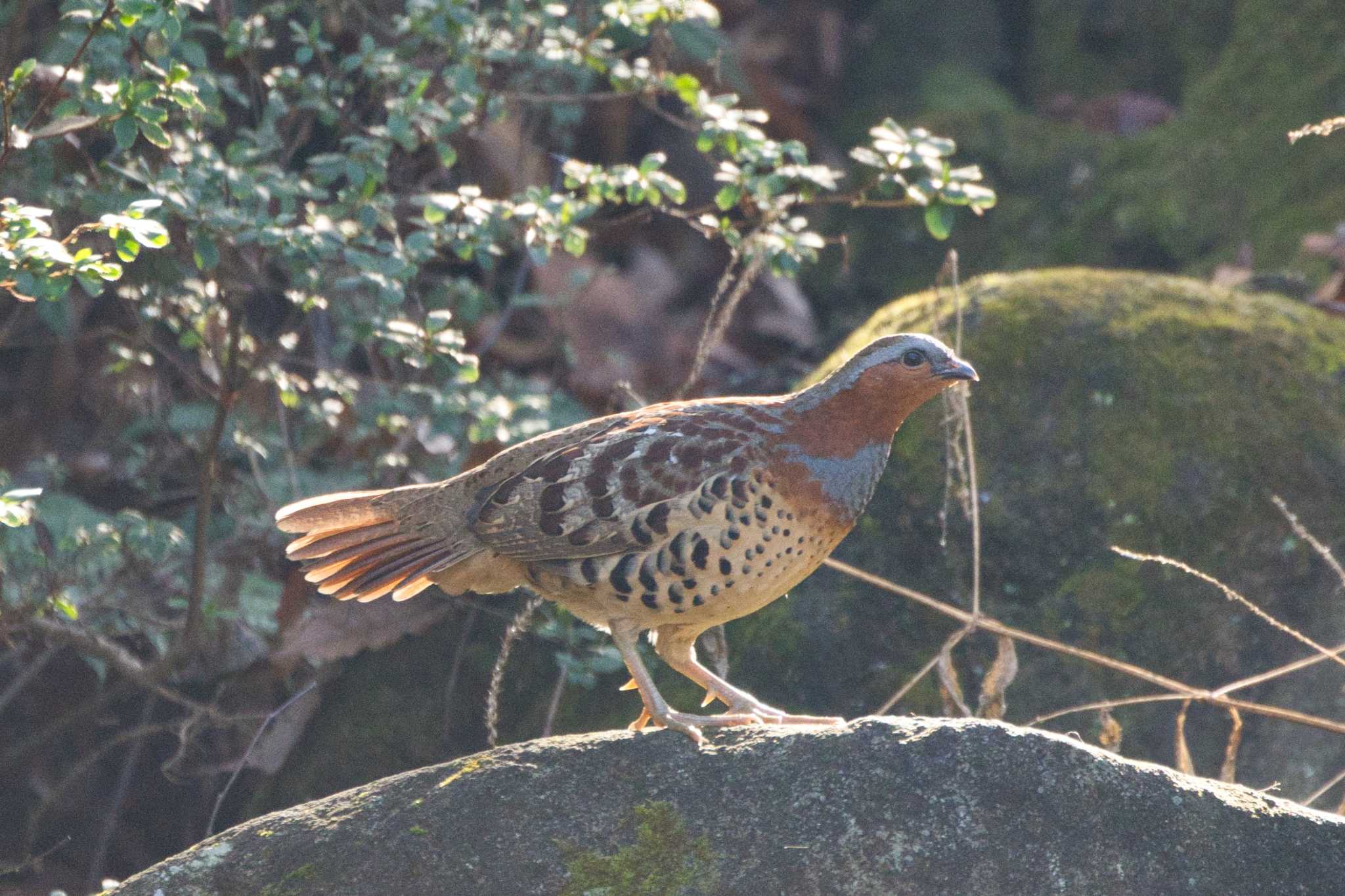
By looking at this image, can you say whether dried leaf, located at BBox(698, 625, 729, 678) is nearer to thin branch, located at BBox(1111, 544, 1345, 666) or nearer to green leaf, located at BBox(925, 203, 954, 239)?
thin branch, located at BBox(1111, 544, 1345, 666)

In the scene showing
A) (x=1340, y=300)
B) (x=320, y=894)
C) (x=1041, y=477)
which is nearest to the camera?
(x=320, y=894)

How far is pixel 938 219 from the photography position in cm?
464

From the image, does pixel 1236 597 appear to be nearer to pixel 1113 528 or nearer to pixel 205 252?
pixel 1113 528

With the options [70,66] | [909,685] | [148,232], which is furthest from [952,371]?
[70,66]

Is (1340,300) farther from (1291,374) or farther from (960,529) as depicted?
(960,529)

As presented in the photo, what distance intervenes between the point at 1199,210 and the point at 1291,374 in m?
2.57

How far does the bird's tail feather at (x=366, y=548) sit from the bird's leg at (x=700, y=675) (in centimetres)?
60

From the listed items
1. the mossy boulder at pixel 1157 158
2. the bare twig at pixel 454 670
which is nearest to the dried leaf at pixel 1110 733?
the bare twig at pixel 454 670

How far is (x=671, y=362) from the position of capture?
7.70 metres

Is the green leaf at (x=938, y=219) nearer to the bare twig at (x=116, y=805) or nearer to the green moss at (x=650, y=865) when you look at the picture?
the green moss at (x=650, y=865)

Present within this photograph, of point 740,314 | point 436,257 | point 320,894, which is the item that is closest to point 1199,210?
point 740,314

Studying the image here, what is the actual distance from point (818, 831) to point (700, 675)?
3.89 feet

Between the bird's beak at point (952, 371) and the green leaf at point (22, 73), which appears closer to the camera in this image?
the green leaf at point (22, 73)

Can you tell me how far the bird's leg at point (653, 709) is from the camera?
12.4ft
